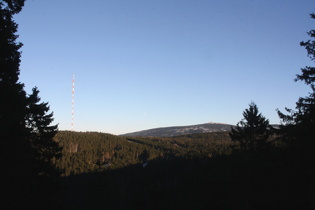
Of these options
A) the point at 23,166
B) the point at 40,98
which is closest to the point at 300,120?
the point at 23,166

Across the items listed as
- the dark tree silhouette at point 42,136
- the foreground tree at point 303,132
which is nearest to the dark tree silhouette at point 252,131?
the foreground tree at point 303,132

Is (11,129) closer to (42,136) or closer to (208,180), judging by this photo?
(42,136)

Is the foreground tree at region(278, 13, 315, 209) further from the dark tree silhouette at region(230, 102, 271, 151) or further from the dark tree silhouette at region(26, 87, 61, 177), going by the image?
the dark tree silhouette at region(26, 87, 61, 177)

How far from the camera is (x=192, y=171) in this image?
386ft

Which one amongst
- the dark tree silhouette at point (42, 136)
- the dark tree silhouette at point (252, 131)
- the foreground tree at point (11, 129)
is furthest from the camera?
the dark tree silhouette at point (252, 131)

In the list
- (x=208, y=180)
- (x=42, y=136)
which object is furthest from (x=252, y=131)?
(x=42, y=136)

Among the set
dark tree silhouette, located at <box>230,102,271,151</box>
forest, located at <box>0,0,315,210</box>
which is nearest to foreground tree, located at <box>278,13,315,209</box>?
forest, located at <box>0,0,315,210</box>

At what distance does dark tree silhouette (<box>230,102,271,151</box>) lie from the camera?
20438 millimetres

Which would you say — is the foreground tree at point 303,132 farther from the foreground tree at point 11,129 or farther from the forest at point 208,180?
Result: the foreground tree at point 11,129

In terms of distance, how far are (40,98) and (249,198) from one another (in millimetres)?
17722

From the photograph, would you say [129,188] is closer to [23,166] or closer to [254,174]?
[254,174]

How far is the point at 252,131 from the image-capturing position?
828 inches

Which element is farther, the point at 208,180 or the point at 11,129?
the point at 208,180

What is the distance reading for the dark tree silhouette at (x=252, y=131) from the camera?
67.1 ft
